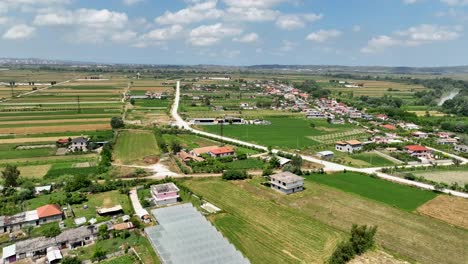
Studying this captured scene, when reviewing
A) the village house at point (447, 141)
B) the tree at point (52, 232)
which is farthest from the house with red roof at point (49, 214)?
the village house at point (447, 141)

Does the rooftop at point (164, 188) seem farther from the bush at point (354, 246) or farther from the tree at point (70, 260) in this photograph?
the bush at point (354, 246)

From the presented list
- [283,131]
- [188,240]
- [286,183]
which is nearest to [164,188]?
[188,240]

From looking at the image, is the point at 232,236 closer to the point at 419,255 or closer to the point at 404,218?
the point at 419,255

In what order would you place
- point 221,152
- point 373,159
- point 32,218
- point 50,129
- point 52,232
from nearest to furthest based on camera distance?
point 52,232 → point 32,218 → point 221,152 → point 373,159 → point 50,129

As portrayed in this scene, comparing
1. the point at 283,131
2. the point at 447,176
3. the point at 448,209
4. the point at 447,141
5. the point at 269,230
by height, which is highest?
the point at 447,141

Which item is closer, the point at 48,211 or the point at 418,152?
the point at 48,211

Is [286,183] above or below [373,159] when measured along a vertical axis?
above

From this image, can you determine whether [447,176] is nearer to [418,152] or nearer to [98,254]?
[418,152]
